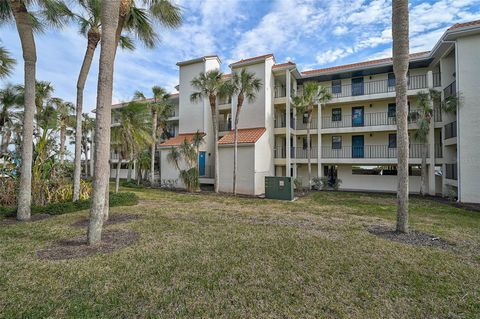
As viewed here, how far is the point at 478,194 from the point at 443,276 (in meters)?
13.3

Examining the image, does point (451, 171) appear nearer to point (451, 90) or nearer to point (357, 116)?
point (451, 90)

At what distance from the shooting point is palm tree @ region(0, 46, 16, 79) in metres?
11.0

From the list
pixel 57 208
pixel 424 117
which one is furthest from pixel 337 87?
pixel 57 208

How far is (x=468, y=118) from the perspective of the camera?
13.8m

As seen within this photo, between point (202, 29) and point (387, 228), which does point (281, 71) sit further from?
point (387, 228)

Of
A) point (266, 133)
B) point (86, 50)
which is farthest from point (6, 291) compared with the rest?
point (266, 133)

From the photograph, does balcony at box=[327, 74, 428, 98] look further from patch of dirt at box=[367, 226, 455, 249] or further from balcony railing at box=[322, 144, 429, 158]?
patch of dirt at box=[367, 226, 455, 249]

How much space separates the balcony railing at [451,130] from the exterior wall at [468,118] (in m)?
1.09

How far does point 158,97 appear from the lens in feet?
72.2

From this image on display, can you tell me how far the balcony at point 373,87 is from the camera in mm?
18047

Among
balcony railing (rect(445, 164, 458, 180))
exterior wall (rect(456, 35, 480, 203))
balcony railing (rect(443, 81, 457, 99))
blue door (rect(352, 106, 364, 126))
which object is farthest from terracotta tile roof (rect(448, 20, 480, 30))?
balcony railing (rect(445, 164, 458, 180))

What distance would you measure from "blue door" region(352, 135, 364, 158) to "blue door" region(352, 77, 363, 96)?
388 centimetres

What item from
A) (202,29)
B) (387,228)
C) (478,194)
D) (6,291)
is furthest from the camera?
(478,194)

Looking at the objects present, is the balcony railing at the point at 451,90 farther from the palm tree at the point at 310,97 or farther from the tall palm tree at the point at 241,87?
the tall palm tree at the point at 241,87
